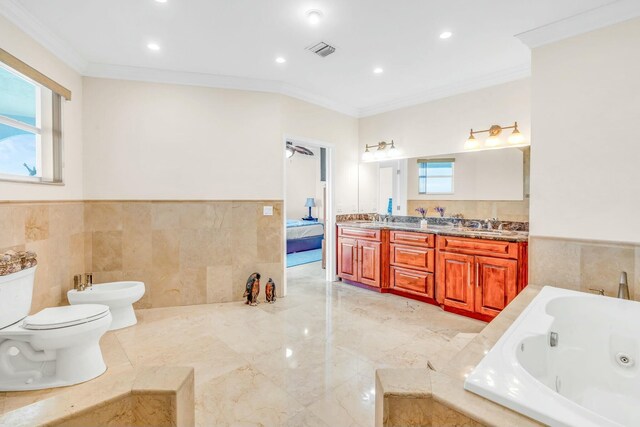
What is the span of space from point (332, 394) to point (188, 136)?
118 inches

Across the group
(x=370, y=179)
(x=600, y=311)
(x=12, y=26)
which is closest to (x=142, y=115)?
(x=12, y=26)

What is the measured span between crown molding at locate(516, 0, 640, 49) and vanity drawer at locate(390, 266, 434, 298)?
2.40 meters

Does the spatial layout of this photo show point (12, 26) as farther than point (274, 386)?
Yes

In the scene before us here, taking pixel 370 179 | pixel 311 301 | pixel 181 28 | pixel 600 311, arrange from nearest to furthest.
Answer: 1. pixel 600 311
2. pixel 181 28
3. pixel 311 301
4. pixel 370 179

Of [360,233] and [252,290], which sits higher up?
[360,233]

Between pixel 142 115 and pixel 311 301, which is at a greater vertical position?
pixel 142 115

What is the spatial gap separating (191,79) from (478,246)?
357 centimetres

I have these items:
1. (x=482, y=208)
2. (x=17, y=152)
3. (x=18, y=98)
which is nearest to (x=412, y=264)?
(x=482, y=208)

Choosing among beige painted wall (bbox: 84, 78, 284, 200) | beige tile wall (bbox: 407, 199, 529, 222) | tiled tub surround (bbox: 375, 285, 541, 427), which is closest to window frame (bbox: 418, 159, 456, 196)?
beige tile wall (bbox: 407, 199, 529, 222)

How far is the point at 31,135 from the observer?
2.68 metres

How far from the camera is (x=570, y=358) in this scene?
1.82 metres

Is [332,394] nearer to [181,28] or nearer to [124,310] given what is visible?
[124,310]

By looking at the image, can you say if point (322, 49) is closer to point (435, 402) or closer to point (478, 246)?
point (478, 246)

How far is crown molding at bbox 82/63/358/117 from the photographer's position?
322 cm
